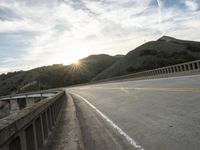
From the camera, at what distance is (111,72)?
139750 millimetres

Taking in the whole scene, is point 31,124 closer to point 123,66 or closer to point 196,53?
point 123,66

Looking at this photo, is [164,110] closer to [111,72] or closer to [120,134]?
[120,134]

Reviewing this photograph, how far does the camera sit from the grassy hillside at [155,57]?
125m

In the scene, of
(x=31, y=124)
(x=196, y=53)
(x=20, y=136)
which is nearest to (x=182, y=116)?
(x=31, y=124)

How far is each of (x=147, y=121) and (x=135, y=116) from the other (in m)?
1.49

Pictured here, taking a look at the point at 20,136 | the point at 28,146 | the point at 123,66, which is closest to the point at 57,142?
the point at 28,146

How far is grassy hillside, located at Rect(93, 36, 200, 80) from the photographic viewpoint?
125 m

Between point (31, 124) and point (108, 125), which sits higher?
point (31, 124)

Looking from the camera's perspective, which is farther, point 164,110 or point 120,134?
point 164,110

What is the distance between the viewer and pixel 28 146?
18.6ft

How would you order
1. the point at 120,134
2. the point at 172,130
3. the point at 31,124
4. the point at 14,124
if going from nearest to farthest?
1. the point at 14,124
2. the point at 31,124
3. the point at 172,130
4. the point at 120,134

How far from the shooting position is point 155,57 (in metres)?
132

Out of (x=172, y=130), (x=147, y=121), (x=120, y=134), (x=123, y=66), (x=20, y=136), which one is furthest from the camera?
(x=123, y=66)

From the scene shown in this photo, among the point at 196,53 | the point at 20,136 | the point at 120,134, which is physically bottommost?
the point at 120,134
